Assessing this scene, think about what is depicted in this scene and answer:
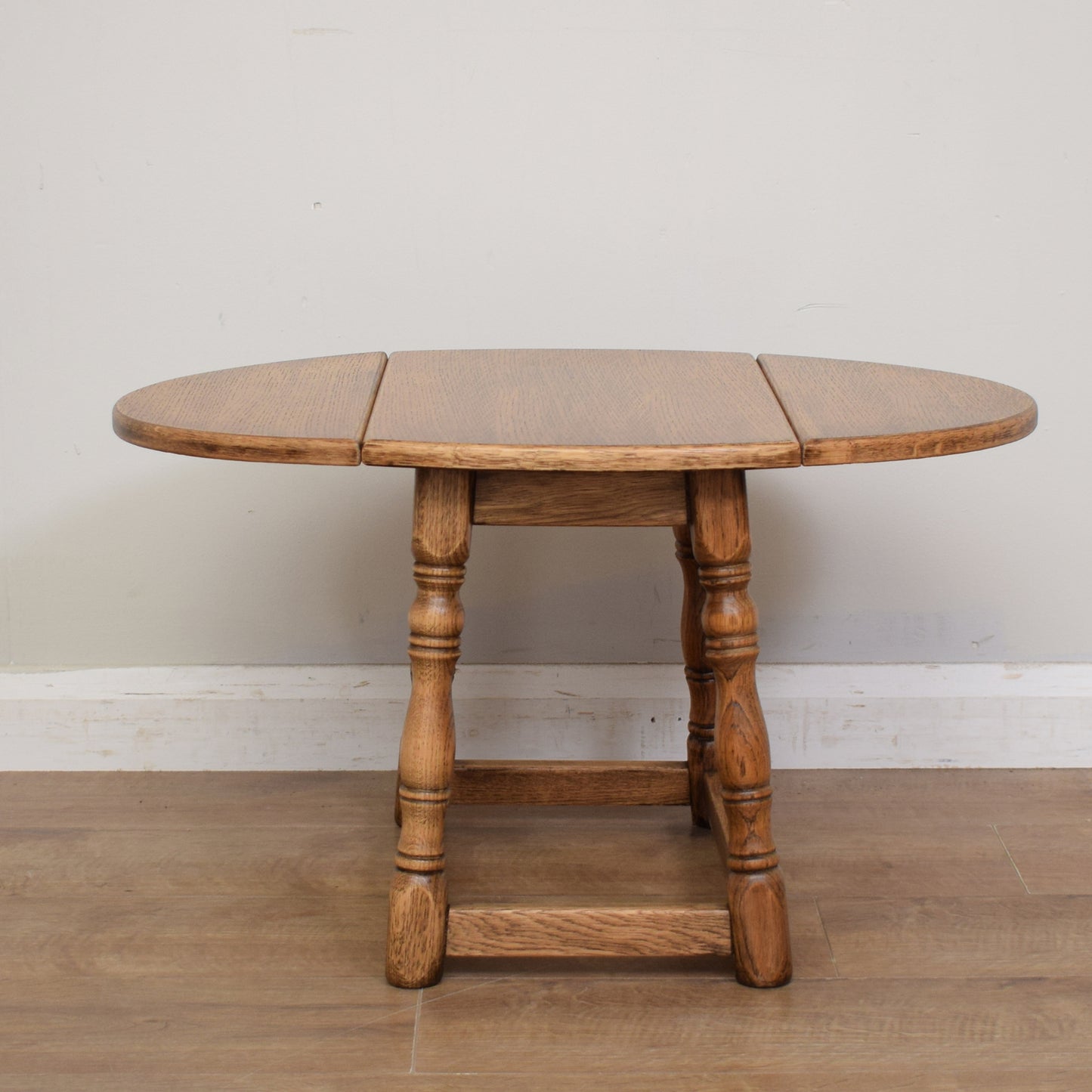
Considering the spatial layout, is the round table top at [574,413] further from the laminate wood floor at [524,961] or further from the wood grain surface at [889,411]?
the laminate wood floor at [524,961]

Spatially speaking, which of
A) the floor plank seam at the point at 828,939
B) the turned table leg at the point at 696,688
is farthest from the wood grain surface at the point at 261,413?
the floor plank seam at the point at 828,939

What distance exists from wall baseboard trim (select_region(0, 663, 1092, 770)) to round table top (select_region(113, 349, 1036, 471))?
24.3 inches

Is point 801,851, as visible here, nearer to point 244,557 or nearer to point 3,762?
point 244,557

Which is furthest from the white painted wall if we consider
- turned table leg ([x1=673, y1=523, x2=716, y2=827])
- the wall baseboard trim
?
turned table leg ([x1=673, y1=523, x2=716, y2=827])

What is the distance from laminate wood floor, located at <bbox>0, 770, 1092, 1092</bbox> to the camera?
1.34 metres

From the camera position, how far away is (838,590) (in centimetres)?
212

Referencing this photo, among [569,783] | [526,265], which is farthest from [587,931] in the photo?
[526,265]

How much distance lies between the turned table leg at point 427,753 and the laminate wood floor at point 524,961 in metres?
0.05

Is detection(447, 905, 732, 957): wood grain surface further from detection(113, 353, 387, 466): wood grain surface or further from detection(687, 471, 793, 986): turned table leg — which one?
detection(113, 353, 387, 466): wood grain surface

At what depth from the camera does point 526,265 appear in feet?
6.55

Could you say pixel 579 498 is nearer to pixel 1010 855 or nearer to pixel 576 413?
pixel 576 413

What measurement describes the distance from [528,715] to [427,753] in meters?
0.67

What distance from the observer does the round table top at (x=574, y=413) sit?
Result: 126cm

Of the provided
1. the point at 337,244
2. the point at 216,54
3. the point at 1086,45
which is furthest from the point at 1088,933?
the point at 216,54
